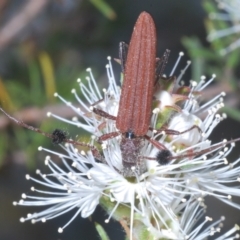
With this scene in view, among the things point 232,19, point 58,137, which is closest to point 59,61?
point 232,19

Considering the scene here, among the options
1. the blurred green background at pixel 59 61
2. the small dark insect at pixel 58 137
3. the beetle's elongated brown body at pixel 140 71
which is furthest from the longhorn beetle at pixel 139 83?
the blurred green background at pixel 59 61

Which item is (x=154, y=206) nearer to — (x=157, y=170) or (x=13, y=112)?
(x=157, y=170)

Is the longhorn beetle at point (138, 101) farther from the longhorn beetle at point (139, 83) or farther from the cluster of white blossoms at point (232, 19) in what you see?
the cluster of white blossoms at point (232, 19)

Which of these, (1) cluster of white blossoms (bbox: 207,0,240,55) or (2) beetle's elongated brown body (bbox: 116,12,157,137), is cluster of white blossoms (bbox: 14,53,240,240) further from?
(1) cluster of white blossoms (bbox: 207,0,240,55)


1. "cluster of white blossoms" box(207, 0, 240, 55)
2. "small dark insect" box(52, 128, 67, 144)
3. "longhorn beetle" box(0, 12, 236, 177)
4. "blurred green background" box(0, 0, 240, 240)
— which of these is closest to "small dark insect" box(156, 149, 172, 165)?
"longhorn beetle" box(0, 12, 236, 177)

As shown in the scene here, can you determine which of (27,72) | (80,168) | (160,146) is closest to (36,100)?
(27,72)
